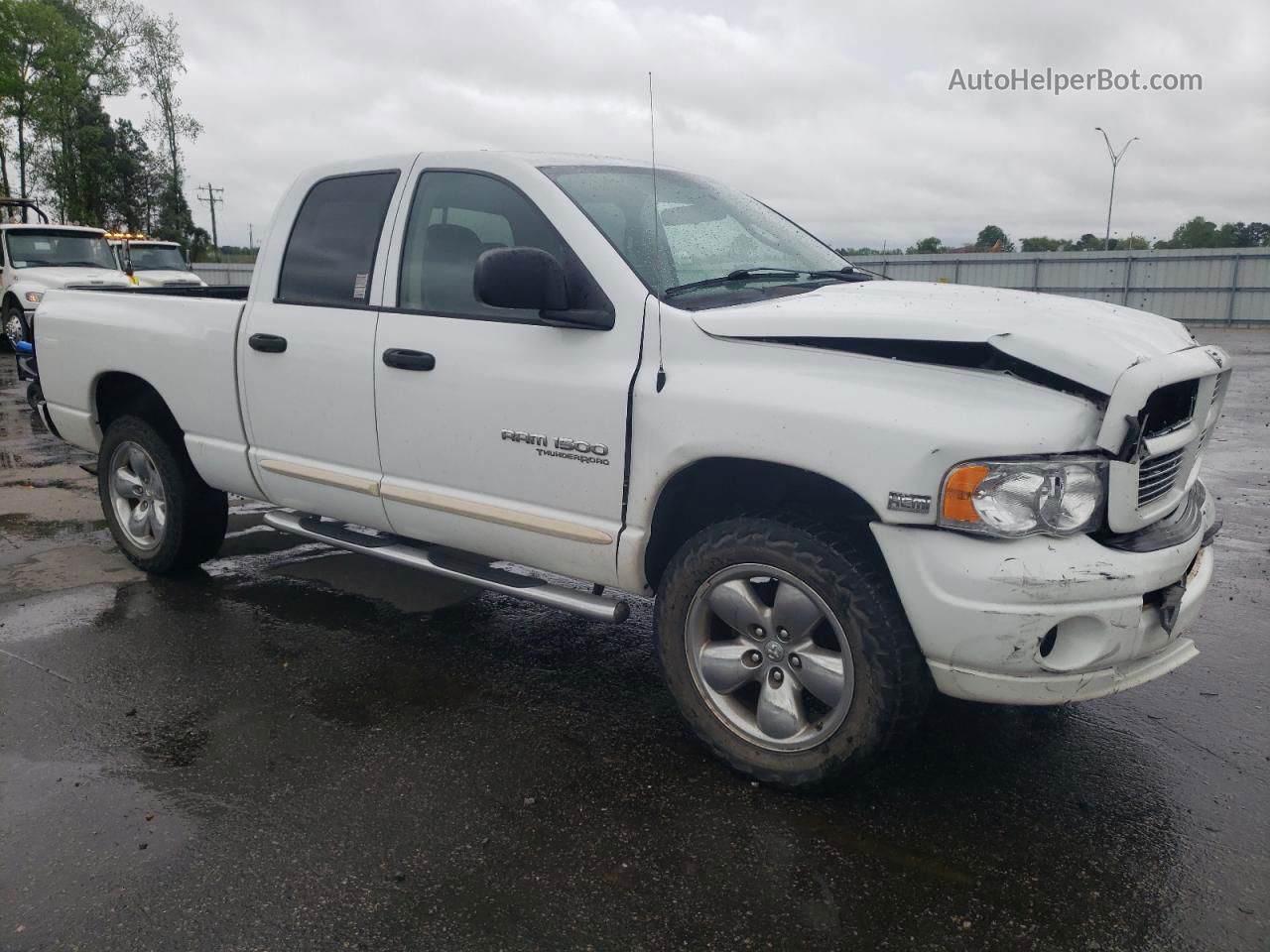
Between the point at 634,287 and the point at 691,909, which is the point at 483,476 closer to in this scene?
the point at 634,287

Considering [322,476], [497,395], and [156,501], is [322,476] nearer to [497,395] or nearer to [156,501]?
[497,395]

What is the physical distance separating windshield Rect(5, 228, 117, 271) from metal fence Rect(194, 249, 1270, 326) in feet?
46.5

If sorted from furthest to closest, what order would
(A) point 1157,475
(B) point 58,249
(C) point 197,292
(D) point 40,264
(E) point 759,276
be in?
(B) point 58,249, (D) point 40,264, (C) point 197,292, (E) point 759,276, (A) point 1157,475

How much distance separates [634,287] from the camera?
10.9 feet

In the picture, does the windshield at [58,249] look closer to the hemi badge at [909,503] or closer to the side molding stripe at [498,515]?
the side molding stripe at [498,515]

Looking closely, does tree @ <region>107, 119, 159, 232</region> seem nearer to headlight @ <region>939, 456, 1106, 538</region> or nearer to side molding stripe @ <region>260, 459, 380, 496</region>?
side molding stripe @ <region>260, 459, 380, 496</region>

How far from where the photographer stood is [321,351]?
13.5 ft

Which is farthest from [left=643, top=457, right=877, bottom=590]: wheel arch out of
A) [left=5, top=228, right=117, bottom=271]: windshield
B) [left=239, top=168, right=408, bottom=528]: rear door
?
[left=5, top=228, right=117, bottom=271]: windshield

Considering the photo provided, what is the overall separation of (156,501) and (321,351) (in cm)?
167

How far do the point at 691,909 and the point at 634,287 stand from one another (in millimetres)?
1851

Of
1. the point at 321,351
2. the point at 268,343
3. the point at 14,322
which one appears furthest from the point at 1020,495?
the point at 14,322

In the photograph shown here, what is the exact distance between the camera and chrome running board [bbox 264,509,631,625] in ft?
11.4

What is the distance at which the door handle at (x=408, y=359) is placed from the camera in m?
3.74

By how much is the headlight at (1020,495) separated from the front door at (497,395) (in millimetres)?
1087
